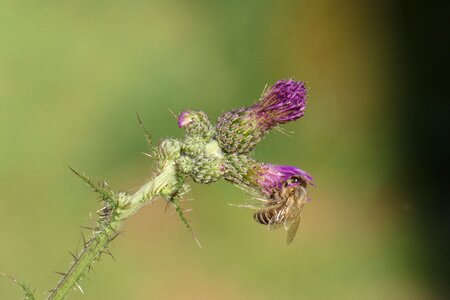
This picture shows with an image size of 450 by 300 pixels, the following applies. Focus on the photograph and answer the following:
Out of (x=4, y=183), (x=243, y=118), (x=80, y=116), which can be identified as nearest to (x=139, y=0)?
(x=80, y=116)

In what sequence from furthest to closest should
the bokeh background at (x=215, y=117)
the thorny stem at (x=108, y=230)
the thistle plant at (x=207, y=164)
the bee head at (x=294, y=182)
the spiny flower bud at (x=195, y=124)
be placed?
the bokeh background at (x=215, y=117)
the bee head at (x=294, y=182)
the spiny flower bud at (x=195, y=124)
the thistle plant at (x=207, y=164)
the thorny stem at (x=108, y=230)

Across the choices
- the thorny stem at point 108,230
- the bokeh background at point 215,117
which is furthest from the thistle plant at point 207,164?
the bokeh background at point 215,117

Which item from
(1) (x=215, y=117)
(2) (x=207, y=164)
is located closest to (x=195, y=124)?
(2) (x=207, y=164)

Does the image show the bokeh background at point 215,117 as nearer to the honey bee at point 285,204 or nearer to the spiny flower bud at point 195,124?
the honey bee at point 285,204

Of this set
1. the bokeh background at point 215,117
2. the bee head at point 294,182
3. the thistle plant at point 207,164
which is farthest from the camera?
the bokeh background at point 215,117

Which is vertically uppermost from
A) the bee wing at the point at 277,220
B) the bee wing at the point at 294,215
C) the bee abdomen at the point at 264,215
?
the bee wing at the point at 294,215

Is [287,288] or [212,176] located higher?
[287,288]

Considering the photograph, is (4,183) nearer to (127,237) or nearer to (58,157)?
(58,157)
